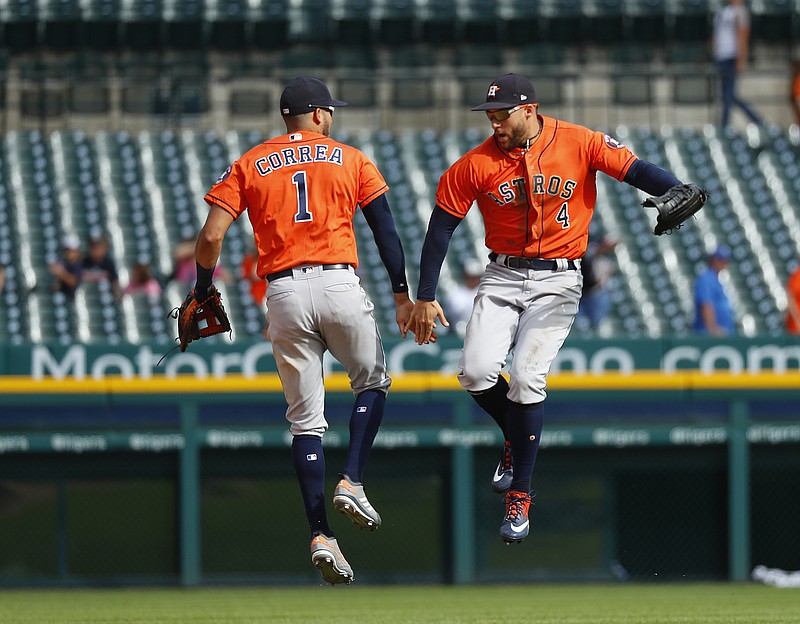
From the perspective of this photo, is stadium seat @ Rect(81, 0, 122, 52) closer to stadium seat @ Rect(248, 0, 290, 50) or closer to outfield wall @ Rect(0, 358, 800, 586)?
stadium seat @ Rect(248, 0, 290, 50)

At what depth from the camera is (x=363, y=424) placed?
686 cm

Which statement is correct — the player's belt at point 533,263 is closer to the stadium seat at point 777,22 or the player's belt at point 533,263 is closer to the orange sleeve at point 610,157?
the orange sleeve at point 610,157

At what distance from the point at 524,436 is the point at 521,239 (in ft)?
3.01

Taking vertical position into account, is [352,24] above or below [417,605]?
above

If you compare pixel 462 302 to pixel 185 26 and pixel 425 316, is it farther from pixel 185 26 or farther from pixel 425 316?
pixel 185 26

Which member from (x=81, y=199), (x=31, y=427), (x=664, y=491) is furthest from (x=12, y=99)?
(x=664, y=491)

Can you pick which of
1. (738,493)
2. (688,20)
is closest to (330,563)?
(738,493)

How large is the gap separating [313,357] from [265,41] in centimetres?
1210

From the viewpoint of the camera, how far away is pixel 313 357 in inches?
266

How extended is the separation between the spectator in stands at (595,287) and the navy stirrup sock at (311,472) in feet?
20.6

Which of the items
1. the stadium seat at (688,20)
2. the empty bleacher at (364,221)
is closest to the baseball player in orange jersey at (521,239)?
the empty bleacher at (364,221)

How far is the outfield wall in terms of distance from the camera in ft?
36.4

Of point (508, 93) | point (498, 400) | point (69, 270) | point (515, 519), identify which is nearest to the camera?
point (508, 93)

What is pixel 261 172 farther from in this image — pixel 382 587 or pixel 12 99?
pixel 12 99
